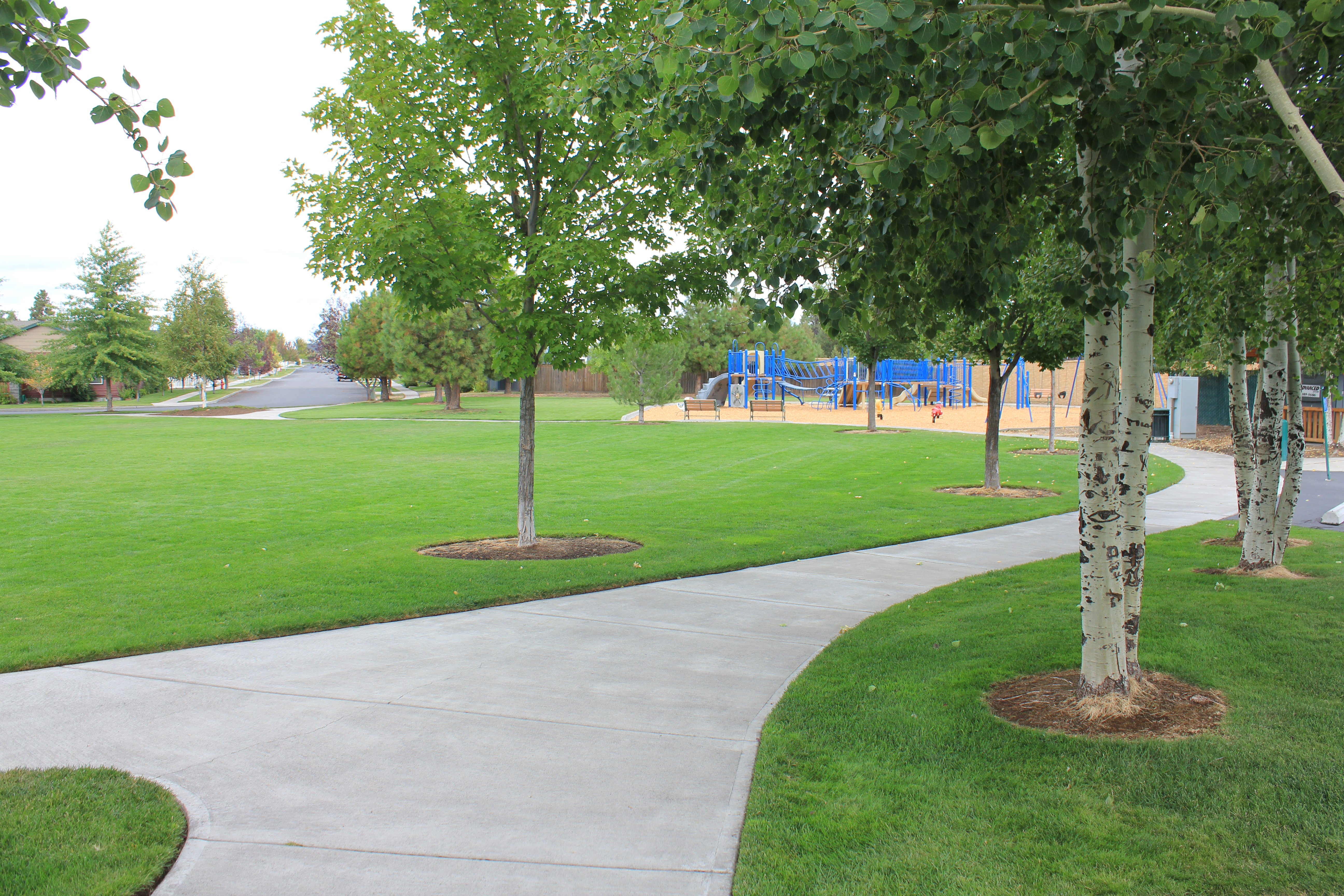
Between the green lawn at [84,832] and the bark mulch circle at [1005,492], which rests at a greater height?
the bark mulch circle at [1005,492]

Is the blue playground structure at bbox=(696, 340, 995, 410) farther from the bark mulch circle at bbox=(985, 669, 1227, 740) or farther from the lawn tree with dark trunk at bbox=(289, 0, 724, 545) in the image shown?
the bark mulch circle at bbox=(985, 669, 1227, 740)

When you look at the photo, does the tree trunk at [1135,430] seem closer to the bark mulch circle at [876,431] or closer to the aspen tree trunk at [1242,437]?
the aspen tree trunk at [1242,437]

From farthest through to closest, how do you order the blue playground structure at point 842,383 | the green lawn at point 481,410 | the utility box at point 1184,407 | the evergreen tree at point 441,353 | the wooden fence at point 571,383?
1. the wooden fence at point 571,383
2. the evergreen tree at point 441,353
3. the blue playground structure at point 842,383
4. the green lawn at point 481,410
5. the utility box at point 1184,407

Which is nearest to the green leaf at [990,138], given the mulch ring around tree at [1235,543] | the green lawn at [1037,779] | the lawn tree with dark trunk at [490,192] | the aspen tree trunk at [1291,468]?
the green lawn at [1037,779]

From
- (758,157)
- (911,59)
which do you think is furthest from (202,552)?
(911,59)

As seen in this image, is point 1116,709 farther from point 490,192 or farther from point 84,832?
point 490,192

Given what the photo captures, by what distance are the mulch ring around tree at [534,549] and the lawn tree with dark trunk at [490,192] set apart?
129 cm

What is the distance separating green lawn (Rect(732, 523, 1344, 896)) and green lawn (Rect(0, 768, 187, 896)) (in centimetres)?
220

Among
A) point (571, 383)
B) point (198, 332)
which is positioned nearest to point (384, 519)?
point (198, 332)

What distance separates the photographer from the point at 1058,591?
745 cm

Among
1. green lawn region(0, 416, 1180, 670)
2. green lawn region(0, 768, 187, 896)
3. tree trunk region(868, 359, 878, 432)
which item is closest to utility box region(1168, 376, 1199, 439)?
green lawn region(0, 416, 1180, 670)

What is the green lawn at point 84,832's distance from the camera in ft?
10.4

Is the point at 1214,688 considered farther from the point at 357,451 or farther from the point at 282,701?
the point at 357,451

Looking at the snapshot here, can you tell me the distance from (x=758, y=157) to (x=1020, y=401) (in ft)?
146
